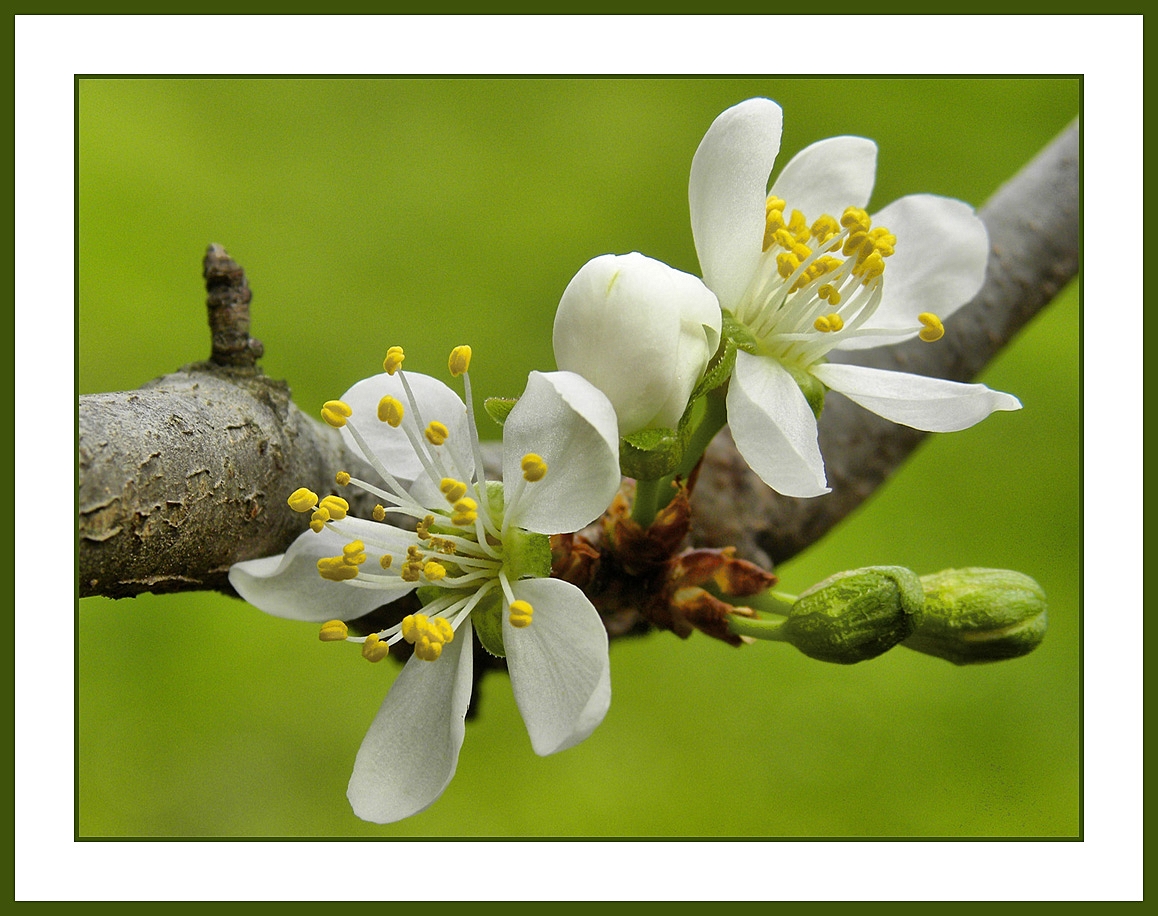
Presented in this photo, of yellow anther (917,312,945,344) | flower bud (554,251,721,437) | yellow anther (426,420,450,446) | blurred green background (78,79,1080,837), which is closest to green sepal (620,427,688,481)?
flower bud (554,251,721,437)

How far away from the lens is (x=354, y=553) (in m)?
0.60

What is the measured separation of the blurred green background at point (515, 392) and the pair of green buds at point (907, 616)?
0.56 metres

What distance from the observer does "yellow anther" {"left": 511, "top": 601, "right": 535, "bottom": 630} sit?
562 millimetres

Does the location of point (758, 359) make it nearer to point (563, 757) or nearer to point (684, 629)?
point (684, 629)

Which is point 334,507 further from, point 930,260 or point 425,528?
point 930,260

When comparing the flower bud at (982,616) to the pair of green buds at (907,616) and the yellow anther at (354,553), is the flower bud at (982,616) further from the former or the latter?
the yellow anther at (354,553)

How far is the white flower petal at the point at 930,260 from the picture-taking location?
0.76 m

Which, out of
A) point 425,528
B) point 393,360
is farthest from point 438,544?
point 393,360

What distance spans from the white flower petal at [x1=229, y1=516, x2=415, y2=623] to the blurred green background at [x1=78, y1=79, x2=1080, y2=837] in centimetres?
49

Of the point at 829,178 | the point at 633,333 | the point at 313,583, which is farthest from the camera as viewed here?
the point at 829,178

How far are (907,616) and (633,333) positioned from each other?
25 centimetres

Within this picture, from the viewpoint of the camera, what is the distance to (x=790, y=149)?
5.38 feet

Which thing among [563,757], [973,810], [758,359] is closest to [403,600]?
[758,359]

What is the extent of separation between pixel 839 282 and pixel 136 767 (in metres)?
1.06
